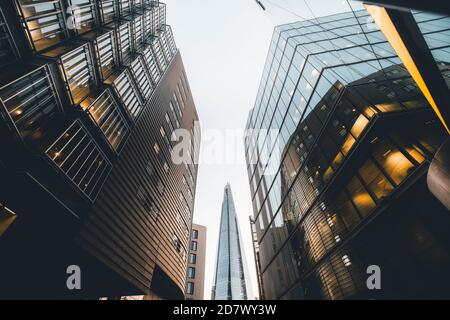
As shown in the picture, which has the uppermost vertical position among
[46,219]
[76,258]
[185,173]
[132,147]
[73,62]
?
[185,173]

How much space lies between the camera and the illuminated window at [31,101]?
9117 millimetres

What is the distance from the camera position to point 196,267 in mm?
46562

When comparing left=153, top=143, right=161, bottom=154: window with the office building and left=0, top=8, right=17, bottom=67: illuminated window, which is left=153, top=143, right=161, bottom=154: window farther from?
the office building

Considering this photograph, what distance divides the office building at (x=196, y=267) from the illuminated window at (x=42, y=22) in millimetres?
42530

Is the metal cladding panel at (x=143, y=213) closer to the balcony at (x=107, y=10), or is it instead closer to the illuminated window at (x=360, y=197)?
the balcony at (x=107, y=10)

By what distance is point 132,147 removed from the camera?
16375 millimetres

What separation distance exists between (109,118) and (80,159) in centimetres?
420

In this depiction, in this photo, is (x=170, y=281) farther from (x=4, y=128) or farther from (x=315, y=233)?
(x=4, y=128)

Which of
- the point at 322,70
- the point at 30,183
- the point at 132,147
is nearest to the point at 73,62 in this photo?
the point at 132,147

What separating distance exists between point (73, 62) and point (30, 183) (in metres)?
8.05

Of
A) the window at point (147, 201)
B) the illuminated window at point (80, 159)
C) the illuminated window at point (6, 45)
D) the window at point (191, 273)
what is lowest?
the illuminated window at point (80, 159)

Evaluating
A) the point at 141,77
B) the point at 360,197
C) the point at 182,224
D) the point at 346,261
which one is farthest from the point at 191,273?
the point at 360,197

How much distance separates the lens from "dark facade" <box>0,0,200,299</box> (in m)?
9.50

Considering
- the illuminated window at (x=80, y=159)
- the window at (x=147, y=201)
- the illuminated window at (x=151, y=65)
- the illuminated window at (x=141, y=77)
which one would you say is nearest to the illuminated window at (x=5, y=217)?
the illuminated window at (x=80, y=159)
